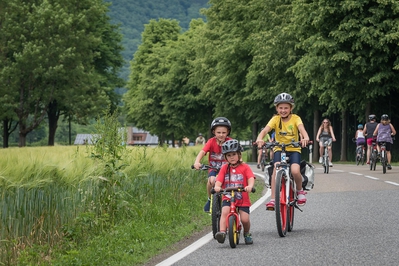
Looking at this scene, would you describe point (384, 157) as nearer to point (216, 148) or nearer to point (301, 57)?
point (216, 148)

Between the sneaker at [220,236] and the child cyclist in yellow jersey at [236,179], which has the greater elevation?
the child cyclist in yellow jersey at [236,179]

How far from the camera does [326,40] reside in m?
36.1


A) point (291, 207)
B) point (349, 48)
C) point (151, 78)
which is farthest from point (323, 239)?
point (151, 78)

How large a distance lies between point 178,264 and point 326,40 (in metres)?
28.5

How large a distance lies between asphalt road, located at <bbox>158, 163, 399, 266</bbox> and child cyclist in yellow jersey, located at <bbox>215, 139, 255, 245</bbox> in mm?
305

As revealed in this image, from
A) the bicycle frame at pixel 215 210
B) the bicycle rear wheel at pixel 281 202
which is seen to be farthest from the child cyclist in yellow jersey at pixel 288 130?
the bicycle frame at pixel 215 210

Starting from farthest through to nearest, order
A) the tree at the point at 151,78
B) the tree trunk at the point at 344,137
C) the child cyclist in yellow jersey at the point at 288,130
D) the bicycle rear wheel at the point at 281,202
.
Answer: the tree at the point at 151,78 → the tree trunk at the point at 344,137 → the child cyclist in yellow jersey at the point at 288,130 → the bicycle rear wheel at the point at 281,202

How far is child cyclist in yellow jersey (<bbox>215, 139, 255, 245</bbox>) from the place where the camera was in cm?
995

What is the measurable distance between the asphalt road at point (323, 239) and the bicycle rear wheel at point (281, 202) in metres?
0.13

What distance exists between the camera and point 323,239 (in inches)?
404

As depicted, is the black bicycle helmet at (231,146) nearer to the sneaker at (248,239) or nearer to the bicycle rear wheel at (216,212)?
the bicycle rear wheel at (216,212)

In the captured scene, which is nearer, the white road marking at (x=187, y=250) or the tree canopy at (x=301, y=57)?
the white road marking at (x=187, y=250)

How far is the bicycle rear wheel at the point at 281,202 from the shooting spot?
34.5 ft

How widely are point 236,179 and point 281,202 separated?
96 centimetres
